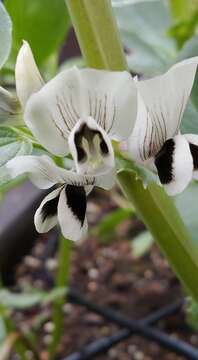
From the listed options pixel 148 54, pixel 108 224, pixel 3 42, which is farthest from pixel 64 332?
pixel 3 42

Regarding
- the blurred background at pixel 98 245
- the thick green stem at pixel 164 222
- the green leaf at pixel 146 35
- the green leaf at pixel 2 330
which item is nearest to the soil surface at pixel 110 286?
the blurred background at pixel 98 245

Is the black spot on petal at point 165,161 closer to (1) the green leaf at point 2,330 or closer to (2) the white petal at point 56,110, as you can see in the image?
(2) the white petal at point 56,110

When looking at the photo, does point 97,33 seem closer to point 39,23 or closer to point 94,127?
point 94,127

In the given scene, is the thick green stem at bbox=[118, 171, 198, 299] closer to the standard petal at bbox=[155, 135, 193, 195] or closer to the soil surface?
the standard petal at bbox=[155, 135, 193, 195]

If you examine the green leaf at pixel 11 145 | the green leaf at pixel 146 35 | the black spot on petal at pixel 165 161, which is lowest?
the green leaf at pixel 146 35

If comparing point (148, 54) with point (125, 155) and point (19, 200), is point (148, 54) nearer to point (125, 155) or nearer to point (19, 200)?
point (125, 155)
